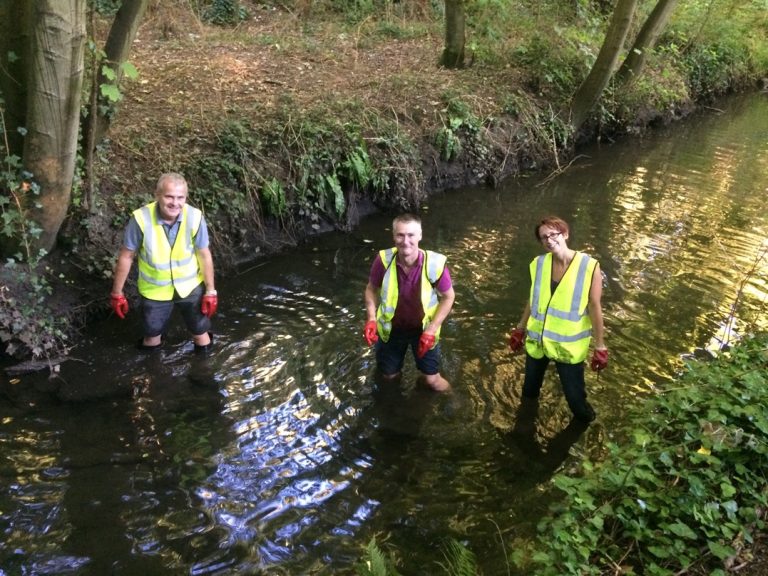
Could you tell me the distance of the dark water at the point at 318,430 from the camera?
14.0 feet

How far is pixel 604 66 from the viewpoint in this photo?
553 inches

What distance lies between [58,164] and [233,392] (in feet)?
9.50

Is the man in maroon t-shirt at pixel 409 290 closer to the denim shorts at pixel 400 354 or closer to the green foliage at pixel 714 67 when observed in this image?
the denim shorts at pixel 400 354

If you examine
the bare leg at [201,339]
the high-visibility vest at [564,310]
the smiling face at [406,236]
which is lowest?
the bare leg at [201,339]

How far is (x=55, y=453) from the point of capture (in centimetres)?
495

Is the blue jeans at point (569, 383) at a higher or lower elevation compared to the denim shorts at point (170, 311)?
lower

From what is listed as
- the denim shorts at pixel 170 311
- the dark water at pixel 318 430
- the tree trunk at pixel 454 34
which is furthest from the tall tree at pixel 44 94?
the tree trunk at pixel 454 34

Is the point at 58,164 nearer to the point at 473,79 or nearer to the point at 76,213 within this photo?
the point at 76,213

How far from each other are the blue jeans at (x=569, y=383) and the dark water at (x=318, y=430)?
22 cm

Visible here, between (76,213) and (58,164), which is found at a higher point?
(58,164)

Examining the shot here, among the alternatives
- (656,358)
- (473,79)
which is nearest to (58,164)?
(656,358)

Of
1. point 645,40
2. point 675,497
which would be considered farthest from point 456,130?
point 675,497

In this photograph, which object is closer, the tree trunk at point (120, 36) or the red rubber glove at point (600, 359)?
the red rubber glove at point (600, 359)

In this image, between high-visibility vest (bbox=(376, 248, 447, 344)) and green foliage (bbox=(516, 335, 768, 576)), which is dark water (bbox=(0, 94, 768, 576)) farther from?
high-visibility vest (bbox=(376, 248, 447, 344))
